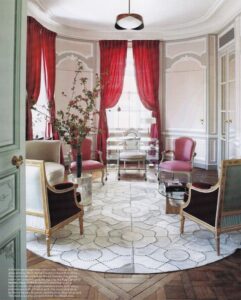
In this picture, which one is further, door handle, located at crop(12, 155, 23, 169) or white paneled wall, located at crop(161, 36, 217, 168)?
white paneled wall, located at crop(161, 36, 217, 168)

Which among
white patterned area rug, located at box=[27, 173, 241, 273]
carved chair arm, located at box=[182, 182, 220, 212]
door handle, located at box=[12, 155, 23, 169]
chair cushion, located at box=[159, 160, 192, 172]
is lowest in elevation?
white patterned area rug, located at box=[27, 173, 241, 273]

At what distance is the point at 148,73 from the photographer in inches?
254

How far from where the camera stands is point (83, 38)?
251 inches

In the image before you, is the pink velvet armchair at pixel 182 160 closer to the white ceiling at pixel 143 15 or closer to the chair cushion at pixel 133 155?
the chair cushion at pixel 133 155

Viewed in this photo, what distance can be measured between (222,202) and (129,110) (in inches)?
181

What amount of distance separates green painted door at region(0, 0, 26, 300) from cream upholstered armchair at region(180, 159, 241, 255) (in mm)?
1581

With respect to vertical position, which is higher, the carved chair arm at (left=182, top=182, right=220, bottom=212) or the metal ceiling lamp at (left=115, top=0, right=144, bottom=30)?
the metal ceiling lamp at (left=115, top=0, right=144, bottom=30)

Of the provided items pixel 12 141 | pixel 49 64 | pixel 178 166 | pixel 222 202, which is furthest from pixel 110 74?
pixel 12 141

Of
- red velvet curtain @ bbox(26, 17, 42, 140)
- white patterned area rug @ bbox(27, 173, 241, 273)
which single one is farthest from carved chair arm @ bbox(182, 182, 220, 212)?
red velvet curtain @ bbox(26, 17, 42, 140)

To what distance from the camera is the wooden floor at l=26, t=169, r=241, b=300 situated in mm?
1960

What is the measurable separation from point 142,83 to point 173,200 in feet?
11.8

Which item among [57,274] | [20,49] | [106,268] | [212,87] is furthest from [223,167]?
[212,87]

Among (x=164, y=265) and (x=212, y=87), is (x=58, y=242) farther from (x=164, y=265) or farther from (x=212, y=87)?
(x=212, y=87)

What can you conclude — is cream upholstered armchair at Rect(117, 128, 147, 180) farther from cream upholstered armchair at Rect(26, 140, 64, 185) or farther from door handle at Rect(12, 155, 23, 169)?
door handle at Rect(12, 155, 23, 169)
